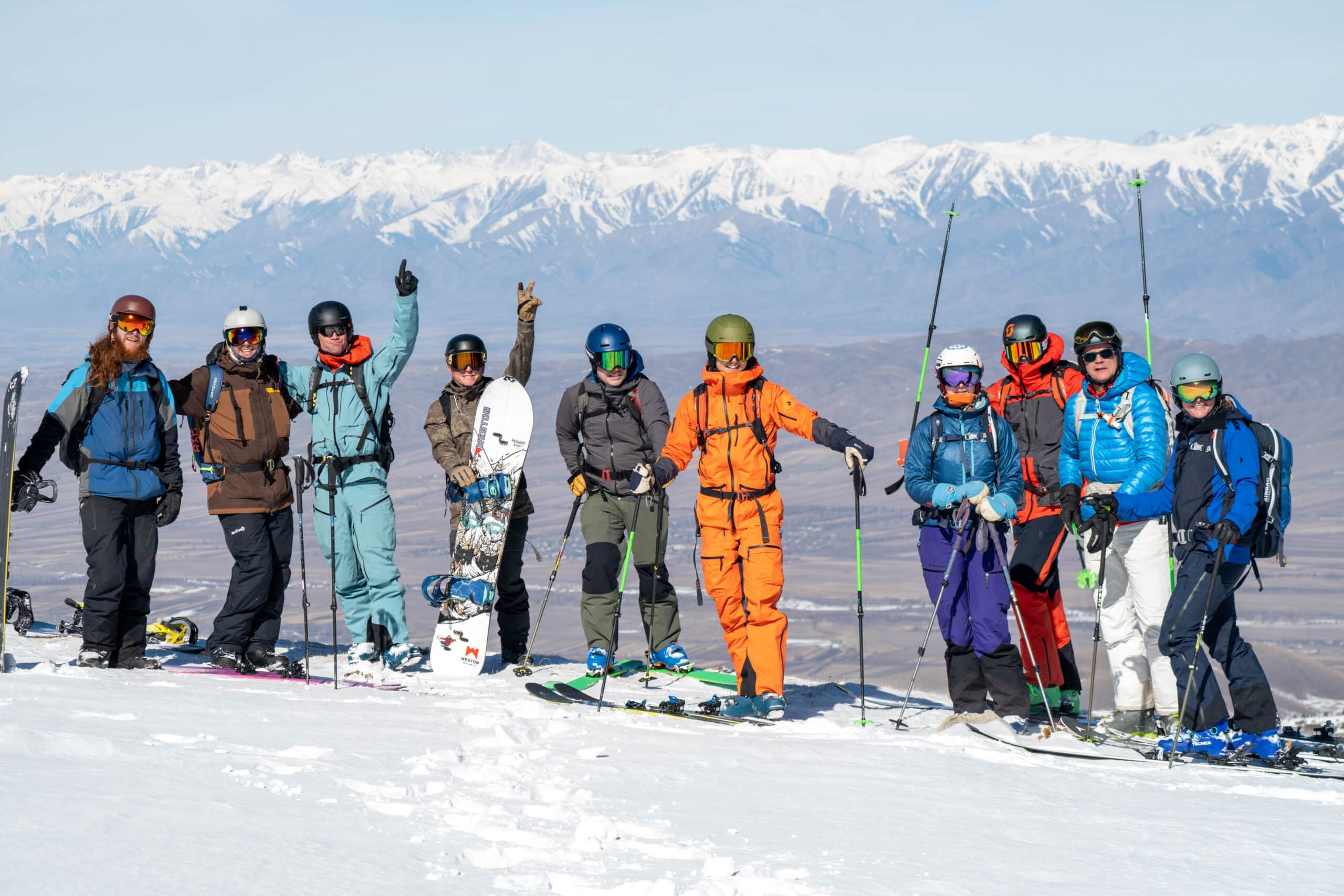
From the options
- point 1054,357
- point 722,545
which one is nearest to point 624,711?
point 722,545

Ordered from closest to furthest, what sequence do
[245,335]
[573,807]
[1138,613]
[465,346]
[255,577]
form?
1. [573,807]
2. [1138,613]
3. [245,335]
4. [255,577]
5. [465,346]

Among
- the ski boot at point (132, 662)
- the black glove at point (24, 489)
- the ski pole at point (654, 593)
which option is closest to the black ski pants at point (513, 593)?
the ski pole at point (654, 593)

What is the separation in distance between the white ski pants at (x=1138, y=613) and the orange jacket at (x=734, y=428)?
78.2 inches

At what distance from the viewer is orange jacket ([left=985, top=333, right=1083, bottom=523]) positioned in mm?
8328

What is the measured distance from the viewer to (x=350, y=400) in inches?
357

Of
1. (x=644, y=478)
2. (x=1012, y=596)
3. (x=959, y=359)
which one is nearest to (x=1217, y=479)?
(x=1012, y=596)

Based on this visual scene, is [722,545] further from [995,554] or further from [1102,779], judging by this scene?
[1102,779]

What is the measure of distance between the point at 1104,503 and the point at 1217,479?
0.67 m

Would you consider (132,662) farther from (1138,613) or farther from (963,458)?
(1138,613)

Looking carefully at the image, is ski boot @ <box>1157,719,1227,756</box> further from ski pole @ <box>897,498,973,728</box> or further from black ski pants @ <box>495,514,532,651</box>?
black ski pants @ <box>495,514,532,651</box>

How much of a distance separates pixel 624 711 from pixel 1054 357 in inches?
137

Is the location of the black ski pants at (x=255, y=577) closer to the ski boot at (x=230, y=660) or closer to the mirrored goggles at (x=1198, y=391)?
the ski boot at (x=230, y=660)

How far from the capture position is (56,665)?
27.9ft

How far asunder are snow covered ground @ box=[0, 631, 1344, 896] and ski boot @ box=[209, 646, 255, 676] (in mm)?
1269
